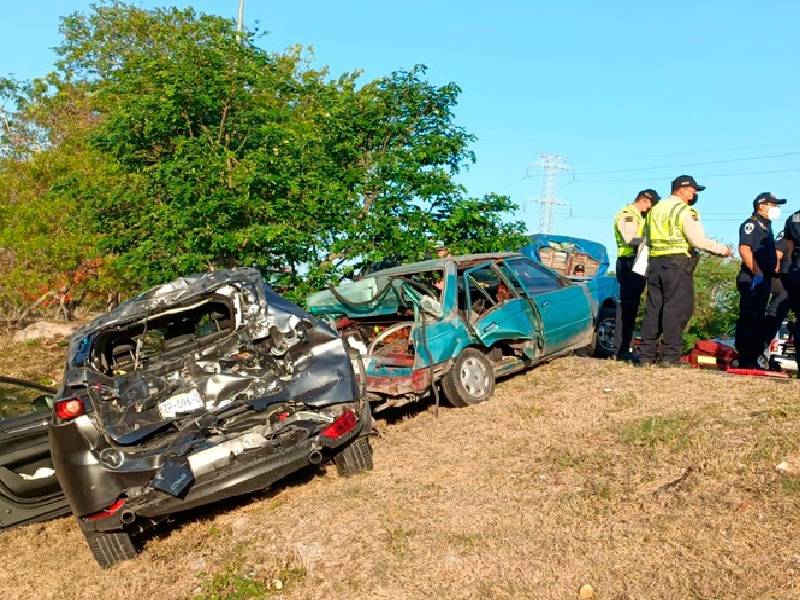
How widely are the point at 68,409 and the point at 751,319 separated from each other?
24.1 ft

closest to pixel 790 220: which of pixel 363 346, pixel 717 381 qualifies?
pixel 717 381

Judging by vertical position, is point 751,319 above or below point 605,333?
above

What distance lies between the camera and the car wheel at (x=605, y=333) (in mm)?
11320

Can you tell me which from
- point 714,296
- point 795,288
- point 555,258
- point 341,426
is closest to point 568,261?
point 555,258

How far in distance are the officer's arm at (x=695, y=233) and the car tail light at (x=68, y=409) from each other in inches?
233

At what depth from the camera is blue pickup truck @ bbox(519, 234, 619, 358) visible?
Answer: 11359 mm

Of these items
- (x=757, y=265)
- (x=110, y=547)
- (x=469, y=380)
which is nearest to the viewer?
(x=110, y=547)

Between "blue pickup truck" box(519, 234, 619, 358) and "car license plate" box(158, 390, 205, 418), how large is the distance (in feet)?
21.8

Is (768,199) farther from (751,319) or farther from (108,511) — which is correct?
(108,511)

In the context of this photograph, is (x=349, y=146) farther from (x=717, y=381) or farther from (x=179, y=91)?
(x=717, y=381)

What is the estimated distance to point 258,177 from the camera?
11.5m

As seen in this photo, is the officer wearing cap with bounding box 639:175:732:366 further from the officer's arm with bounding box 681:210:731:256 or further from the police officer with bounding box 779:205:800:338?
the police officer with bounding box 779:205:800:338

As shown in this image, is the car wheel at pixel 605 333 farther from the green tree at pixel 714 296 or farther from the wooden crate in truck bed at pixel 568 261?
the green tree at pixel 714 296

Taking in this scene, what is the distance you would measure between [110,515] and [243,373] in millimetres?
1614
